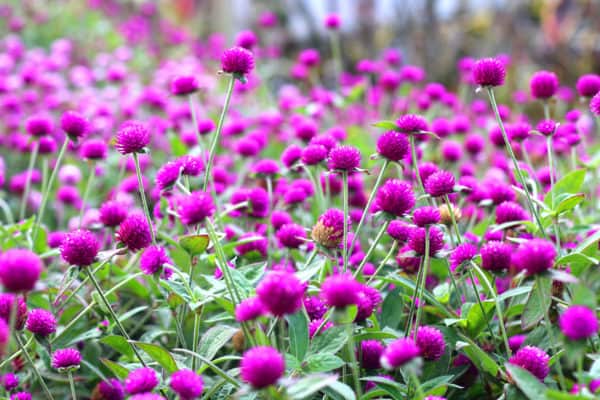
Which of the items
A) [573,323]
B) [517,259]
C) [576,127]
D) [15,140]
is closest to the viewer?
[573,323]

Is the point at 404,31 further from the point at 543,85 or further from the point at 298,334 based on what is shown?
the point at 298,334

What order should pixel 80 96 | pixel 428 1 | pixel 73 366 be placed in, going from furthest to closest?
pixel 428 1, pixel 80 96, pixel 73 366

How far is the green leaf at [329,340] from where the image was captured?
110 centimetres

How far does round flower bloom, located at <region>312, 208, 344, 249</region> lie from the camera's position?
1241mm

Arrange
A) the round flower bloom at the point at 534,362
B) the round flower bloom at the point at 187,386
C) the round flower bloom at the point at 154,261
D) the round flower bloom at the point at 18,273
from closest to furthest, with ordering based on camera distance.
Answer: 1. the round flower bloom at the point at 18,273
2. the round flower bloom at the point at 187,386
3. the round flower bloom at the point at 534,362
4. the round flower bloom at the point at 154,261

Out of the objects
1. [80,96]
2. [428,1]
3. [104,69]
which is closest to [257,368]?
[80,96]

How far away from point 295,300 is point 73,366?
0.51m

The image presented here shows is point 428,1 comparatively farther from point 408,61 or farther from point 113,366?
point 113,366

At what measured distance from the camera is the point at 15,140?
9.12ft

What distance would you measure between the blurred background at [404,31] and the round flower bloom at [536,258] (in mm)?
3770

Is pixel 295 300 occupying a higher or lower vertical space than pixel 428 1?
lower

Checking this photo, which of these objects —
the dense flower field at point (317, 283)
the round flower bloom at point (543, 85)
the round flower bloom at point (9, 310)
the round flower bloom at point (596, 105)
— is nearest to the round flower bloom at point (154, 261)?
the dense flower field at point (317, 283)

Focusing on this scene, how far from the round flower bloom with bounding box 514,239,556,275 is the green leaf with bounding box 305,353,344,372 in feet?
1.05

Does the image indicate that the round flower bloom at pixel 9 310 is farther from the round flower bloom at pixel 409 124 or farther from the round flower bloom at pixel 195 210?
the round flower bloom at pixel 409 124
